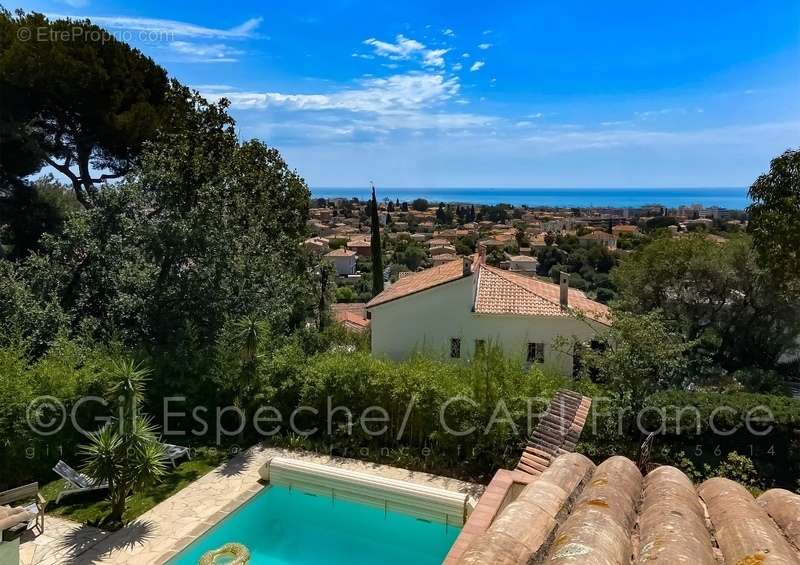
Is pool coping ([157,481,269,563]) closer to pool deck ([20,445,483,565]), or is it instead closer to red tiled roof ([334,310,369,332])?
pool deck ([20,445,483,565])

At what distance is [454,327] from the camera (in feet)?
67.3

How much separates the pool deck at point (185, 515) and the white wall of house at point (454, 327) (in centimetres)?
699

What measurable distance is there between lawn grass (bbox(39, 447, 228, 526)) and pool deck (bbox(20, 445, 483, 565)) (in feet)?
0.63

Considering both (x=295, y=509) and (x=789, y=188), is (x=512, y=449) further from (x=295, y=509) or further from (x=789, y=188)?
(x=789, y=188)

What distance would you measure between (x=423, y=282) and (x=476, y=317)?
3647 millimetres

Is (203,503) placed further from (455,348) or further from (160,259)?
(455,348)

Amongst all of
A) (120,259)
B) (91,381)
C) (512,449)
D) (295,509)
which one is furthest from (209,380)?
(512,449)

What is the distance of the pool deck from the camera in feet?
30.0

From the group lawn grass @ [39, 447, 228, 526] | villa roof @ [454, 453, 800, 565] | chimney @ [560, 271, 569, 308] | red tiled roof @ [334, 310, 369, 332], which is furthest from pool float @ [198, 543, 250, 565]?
red tiled roof @ [334, 310, 369, 332]

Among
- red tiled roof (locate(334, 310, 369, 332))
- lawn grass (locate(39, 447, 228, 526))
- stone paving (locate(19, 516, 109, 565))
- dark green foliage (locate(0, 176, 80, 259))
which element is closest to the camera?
stone paving (locate(19, 516, 109, 565))

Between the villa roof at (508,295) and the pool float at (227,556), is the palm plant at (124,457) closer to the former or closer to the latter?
the pool float at (227,556)

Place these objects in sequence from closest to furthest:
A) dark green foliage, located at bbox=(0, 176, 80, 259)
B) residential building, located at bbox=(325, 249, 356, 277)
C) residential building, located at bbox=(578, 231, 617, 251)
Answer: dark green foliage, located at bbox=(0, 176, 80, 259), residential building, located at bbox=(325, 249, 356, 277), residential building, located at bbox=(578, 231, 617, 251)

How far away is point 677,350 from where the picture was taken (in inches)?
497

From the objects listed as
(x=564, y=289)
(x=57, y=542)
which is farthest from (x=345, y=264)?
(x=57, y=542)
